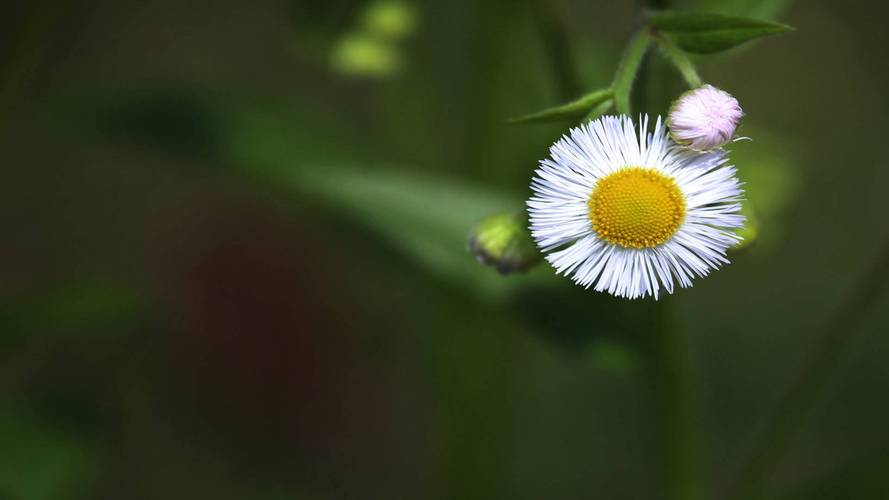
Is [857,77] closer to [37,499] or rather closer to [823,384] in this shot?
[823,384]

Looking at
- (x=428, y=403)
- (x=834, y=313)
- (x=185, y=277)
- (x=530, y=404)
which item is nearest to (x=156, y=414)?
(x=185, y=277)

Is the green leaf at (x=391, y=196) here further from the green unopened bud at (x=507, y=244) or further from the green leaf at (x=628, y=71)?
the green leaf at (x=628, y=71)

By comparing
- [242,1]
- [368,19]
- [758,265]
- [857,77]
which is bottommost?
[368,19]

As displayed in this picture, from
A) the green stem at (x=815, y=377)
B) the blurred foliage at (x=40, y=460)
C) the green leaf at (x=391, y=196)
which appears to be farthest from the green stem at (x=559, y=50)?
the blurred foliage at (x=40, y=460)

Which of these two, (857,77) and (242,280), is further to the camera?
(857,77)

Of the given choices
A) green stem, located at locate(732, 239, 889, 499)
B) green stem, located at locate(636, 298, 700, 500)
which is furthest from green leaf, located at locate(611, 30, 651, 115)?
green stem, located at locate(732, 239, 889, 499)

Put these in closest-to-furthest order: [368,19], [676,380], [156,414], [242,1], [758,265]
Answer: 1. [676,380]
2. [368,19]
3. [156,414]
4. [758,265]
5. [242,1]

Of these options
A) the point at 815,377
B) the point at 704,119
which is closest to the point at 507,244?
the point at 704,119
